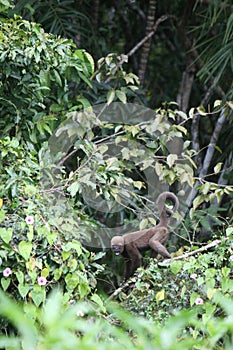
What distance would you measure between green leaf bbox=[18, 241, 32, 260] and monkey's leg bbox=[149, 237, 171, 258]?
36.5 inches

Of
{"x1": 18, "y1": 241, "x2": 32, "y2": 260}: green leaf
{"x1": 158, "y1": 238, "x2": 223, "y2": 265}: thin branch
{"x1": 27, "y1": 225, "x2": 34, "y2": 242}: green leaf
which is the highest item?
{"x1": 27, "y1": 225, "x2": 34, "y2": 242}: green leaf

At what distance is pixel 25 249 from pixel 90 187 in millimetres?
1025

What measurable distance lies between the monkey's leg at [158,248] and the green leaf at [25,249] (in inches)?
36.5

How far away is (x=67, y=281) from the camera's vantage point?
329cm

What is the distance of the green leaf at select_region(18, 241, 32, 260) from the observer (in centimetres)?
318

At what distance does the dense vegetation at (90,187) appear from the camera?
3.19 metres

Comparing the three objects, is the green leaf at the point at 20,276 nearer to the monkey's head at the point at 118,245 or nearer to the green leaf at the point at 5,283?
the green leaf at the point at 5,283

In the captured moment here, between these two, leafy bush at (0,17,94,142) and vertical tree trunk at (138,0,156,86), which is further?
vertical tree trunk at (138,0,156,86)

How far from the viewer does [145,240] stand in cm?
400

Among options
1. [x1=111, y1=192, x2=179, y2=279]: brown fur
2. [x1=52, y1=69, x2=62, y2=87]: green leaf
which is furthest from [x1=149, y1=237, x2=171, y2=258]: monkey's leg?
[x1=52, y1=69, x2=62, y2=87]: green leaf

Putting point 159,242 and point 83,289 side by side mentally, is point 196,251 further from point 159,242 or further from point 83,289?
point 83,289

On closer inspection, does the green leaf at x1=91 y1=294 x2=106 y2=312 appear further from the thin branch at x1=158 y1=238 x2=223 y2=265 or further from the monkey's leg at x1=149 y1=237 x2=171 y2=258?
the monkey's leg at x1=149 y1=237 x2=171 y2=258

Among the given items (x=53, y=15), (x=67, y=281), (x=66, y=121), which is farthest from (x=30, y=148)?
(x=53, y=15)

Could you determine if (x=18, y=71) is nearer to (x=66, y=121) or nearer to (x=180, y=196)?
(x=66, y=121)
